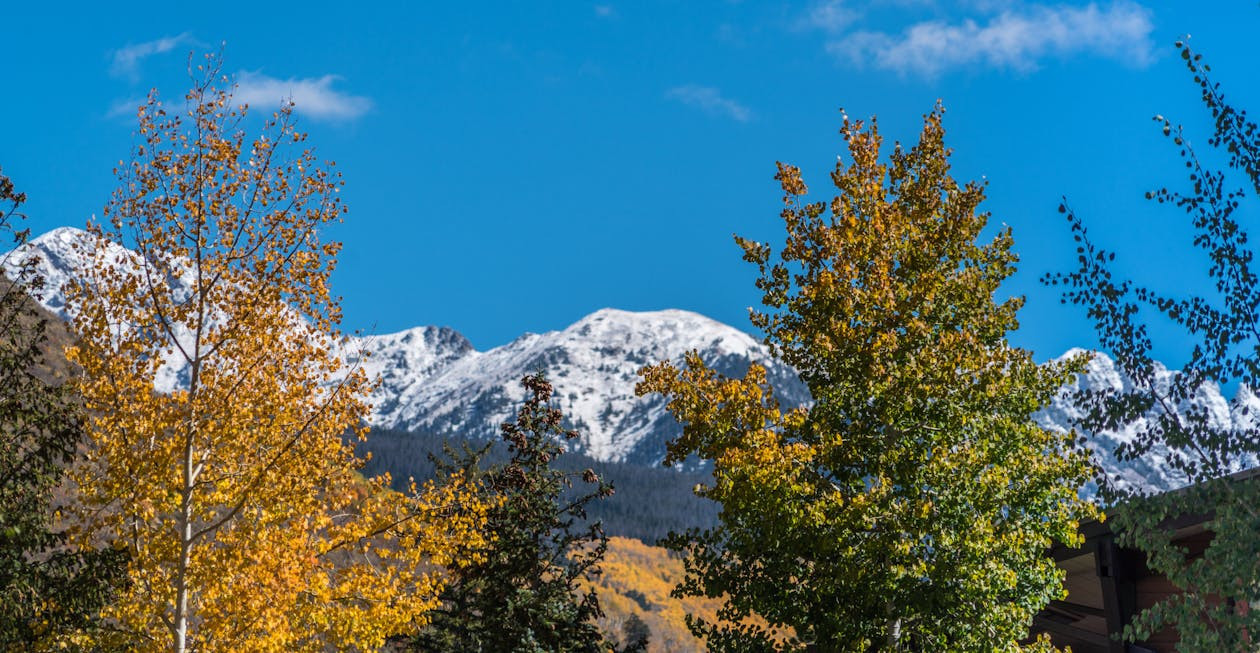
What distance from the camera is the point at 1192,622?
482 inches

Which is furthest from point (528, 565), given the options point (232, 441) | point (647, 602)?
point (647, 602)

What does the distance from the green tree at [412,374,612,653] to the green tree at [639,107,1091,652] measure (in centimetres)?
699

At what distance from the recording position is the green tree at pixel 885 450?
16422mm

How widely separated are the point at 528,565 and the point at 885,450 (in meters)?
10.6

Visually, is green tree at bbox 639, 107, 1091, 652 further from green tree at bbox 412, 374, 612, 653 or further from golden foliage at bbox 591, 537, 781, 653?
golden foliage at bbox 591, 537, 781, 653

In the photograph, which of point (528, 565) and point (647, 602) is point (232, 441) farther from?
point (647, 602)

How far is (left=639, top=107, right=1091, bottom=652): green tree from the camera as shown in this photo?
16.4 metres

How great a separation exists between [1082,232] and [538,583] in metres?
14.4

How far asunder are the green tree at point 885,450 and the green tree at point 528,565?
6.99 metres

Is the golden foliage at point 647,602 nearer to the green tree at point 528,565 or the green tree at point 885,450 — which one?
the green tree at point 528,565

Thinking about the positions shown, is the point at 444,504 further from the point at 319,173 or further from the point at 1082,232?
the point at 1082,232

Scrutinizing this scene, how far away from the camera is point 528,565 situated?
25.5 meters

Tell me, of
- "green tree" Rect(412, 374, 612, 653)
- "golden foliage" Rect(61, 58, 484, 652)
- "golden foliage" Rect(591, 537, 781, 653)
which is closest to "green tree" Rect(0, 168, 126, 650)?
"golden foliage" Rect(61, 58, 484, 652)

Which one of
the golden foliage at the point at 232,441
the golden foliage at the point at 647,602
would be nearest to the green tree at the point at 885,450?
the golden foliage at the point at 232,441
